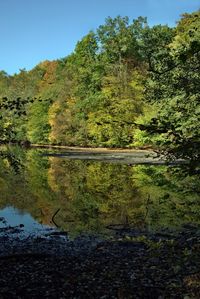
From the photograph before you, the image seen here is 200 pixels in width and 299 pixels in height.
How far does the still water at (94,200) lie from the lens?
18016mm

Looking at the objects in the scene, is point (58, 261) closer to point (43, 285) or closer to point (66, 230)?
point (43, 285)

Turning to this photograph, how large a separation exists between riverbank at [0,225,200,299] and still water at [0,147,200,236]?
1.77 metres

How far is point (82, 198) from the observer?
25141 mm

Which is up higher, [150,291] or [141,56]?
[141,56]

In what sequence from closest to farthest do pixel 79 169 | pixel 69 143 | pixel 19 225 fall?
pixel 19 225, pixel 79 169, pixel 69 143

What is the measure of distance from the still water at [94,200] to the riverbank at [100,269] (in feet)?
5.80

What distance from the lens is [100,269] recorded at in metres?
10.8

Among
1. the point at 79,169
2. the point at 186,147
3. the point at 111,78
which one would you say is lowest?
the point at 79,169

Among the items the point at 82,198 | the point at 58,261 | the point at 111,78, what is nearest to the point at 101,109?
the point at 111,78

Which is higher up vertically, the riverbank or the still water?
the riverbank

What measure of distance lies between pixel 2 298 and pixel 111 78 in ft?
216

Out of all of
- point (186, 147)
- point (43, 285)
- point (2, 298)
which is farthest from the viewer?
point (43, 285)

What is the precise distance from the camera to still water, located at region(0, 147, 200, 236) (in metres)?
18.0

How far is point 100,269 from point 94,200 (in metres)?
13.8
